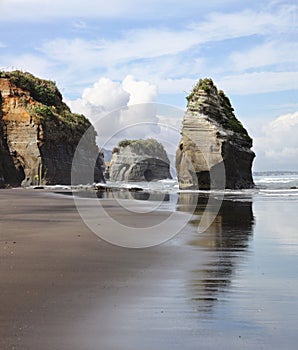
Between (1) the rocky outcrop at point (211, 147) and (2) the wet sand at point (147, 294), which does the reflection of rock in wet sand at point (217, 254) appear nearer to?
(2) the wet sand at point (147, 294)

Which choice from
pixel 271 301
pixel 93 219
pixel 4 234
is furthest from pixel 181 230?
pixel 271 301

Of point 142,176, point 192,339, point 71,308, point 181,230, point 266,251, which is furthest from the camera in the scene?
point 142,176

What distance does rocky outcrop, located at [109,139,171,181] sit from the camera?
10156 centimetres

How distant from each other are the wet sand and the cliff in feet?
123

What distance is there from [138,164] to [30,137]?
57.4m

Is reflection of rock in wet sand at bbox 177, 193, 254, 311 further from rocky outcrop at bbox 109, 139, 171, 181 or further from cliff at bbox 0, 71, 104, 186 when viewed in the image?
rocky outcrop at bbox 109, 139, 171, 181

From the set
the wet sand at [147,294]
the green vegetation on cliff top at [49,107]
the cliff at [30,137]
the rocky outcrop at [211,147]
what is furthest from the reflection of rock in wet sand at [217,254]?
the green vegetation on cliff top at [49,107]

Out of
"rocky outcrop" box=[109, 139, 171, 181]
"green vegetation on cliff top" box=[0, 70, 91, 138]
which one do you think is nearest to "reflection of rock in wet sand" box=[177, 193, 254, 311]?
"green vegetation on cliff top" box=[0, 70, 91, 138]

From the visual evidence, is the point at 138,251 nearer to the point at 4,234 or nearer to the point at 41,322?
the point at 4,234

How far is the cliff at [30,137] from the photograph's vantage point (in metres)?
46.9

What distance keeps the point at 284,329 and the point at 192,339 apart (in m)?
0.95

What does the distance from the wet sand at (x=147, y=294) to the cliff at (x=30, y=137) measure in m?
37.5

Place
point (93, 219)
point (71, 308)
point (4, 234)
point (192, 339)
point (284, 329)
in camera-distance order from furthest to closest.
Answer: point (93, 219)
point (4, 234)
point (71, 308)
point (284, 329)
point (192, 339)

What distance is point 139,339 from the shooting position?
4.21m
